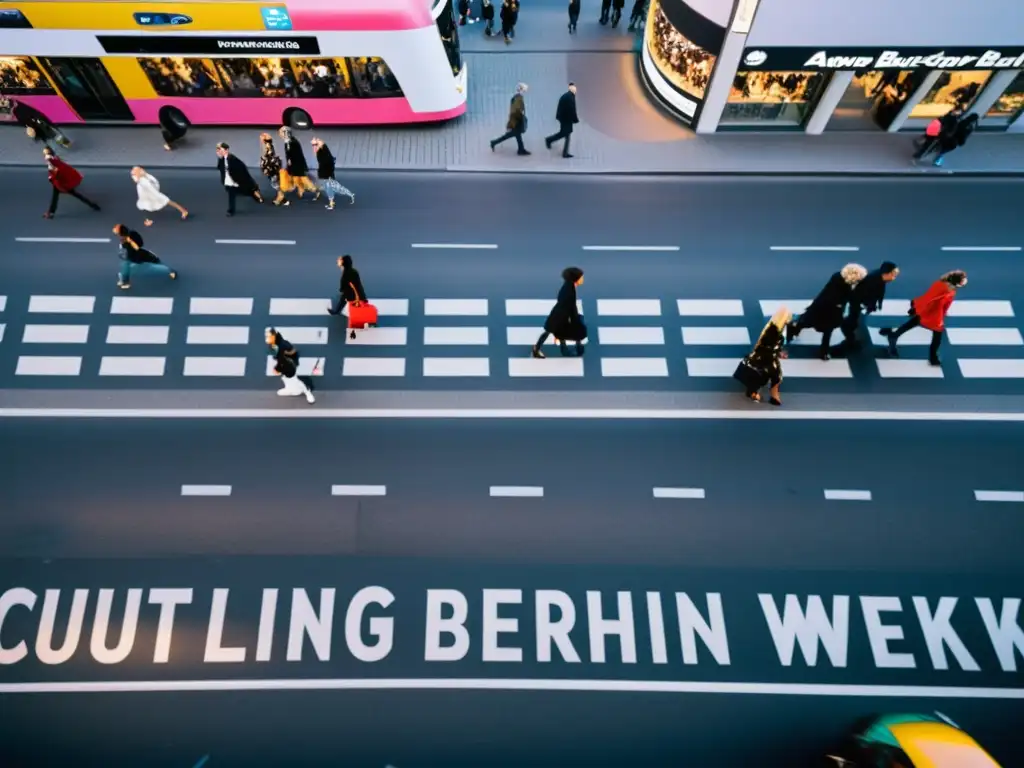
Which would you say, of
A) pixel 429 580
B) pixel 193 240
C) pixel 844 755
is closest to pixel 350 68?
pixel 193 240

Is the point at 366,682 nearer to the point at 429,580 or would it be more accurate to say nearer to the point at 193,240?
the point at 429,580

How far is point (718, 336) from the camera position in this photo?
11781 mm

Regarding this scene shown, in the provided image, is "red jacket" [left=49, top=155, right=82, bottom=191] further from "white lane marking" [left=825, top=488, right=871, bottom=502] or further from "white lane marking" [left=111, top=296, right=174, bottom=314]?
"white lane marking" [left=825, top=488, right=871, bottom=502]

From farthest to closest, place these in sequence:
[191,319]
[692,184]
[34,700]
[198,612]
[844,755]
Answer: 1. [692,184]
2. [191,319]
3. [198,612]
4. [34,700]
5. [844,755]

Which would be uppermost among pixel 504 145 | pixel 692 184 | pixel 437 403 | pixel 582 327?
pixel 504 145

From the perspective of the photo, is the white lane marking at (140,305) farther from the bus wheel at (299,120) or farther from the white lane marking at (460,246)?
the bus wheel at (299,120)

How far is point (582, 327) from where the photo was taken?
34.2 ft

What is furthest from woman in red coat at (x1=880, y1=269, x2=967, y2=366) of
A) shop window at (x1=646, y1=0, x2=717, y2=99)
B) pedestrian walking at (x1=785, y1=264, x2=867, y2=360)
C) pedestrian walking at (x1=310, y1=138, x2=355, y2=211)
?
A: pedestrian walking at (x1=310, y1=138, x2=355, y2=211)

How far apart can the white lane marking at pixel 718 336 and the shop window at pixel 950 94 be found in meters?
8.41

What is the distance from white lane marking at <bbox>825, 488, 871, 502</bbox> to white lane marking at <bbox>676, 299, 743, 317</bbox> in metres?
3.79

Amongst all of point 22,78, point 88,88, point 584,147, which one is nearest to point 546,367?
point 584,147

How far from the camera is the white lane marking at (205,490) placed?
32.6 feet

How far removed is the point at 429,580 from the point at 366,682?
162cm

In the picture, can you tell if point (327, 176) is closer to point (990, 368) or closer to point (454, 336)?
point (454, 336)
